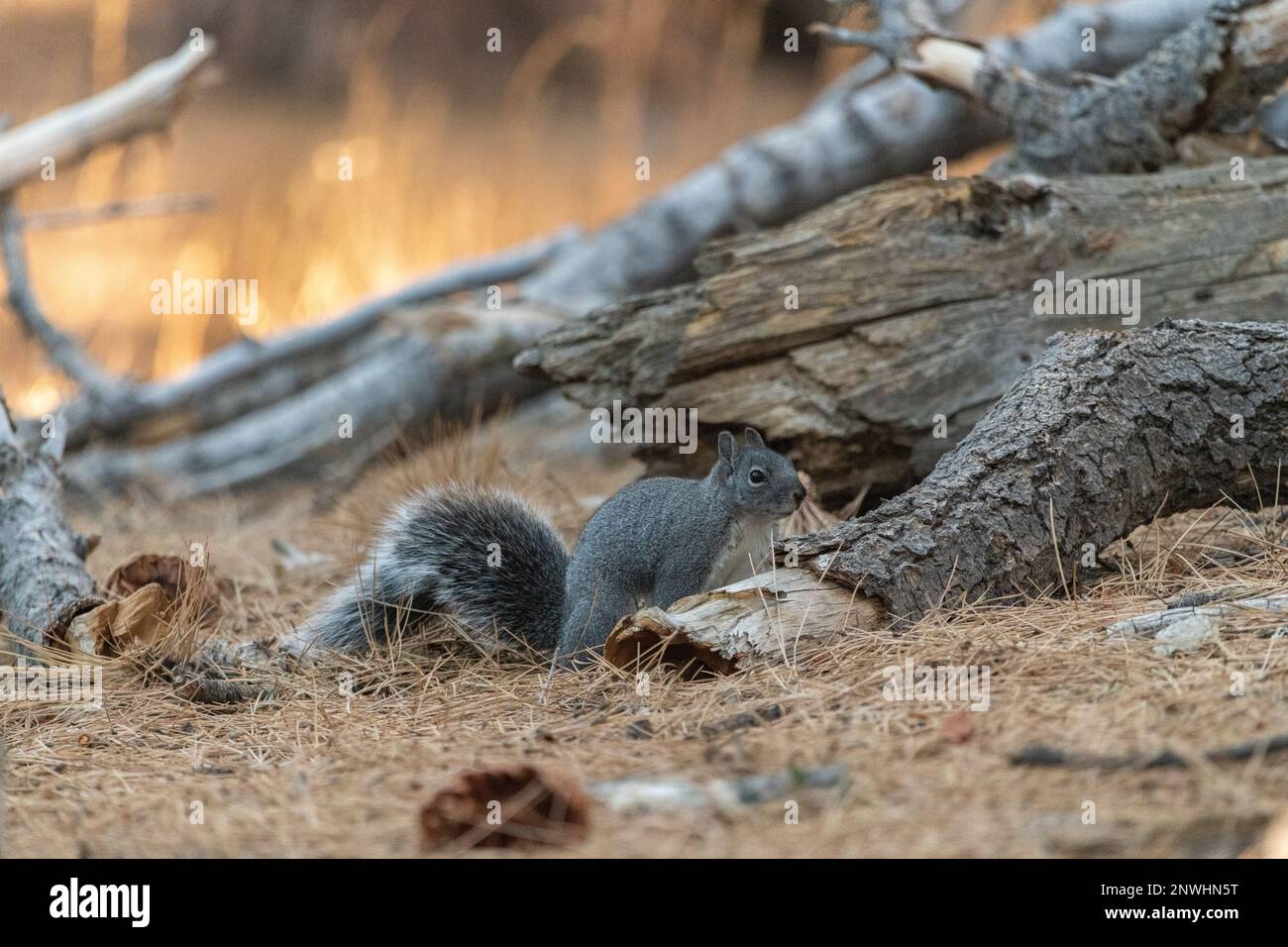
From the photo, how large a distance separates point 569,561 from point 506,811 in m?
1.80

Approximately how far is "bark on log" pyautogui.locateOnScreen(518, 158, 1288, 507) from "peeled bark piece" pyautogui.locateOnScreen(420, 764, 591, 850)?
7.04 feet

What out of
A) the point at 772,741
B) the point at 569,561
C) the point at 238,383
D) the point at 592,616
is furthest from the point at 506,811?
the point at 238,383

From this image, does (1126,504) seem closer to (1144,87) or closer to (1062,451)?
(1062,451)

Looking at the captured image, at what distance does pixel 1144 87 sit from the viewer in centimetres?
456

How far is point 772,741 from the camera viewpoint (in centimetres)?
244

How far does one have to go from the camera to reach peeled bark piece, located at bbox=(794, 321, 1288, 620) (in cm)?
318

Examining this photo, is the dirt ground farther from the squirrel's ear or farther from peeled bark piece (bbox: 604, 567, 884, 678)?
the squirrel's ear

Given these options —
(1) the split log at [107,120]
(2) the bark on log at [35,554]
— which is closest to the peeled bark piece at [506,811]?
(2) the bark on log at [35,554]

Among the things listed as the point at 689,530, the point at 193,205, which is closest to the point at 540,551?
the point at 689,530

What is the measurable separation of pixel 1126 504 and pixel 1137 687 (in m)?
0.97

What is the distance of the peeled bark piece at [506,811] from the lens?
80.5 inches

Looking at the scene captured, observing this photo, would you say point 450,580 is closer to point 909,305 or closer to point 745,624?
point 745,624

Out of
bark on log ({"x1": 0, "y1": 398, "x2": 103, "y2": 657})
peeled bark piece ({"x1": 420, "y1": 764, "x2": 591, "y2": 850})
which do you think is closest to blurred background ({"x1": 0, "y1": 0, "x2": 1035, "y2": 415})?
bark on log ({"x1": 0, "y1": 398, "x2": 103, "y2": 657})

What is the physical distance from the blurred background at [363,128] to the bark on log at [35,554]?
12.0ft
